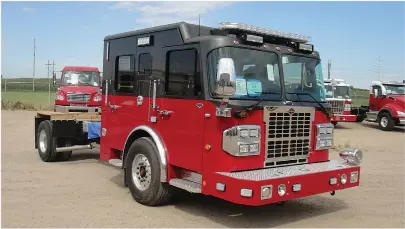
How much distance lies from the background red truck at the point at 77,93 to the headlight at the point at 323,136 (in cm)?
873

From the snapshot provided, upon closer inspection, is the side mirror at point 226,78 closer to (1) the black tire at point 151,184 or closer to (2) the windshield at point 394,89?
(1) the black tire at point 151,184

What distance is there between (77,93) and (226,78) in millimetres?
10417

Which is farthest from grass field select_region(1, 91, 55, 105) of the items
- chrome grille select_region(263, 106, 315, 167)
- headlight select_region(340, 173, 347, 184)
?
headlight select_region(340, 173, 347, 184)

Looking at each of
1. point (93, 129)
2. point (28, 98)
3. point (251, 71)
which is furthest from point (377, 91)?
point (28, 98)

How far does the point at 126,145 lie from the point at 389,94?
66.1 feet

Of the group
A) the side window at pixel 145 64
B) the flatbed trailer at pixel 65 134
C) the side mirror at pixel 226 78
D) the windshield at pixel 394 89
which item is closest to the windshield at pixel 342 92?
the windshield at pixel 394 89

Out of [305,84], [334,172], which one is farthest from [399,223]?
[305,84]

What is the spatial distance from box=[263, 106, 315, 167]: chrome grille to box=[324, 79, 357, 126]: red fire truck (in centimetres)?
1685

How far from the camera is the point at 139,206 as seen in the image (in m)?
6.61

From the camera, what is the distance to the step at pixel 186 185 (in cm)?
572

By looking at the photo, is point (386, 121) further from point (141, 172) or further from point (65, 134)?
point (141, 172)

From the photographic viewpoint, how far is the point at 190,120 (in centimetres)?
587

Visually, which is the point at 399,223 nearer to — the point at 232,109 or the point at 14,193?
the point at 232,109

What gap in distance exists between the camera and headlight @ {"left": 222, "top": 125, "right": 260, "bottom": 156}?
5.39 meters
